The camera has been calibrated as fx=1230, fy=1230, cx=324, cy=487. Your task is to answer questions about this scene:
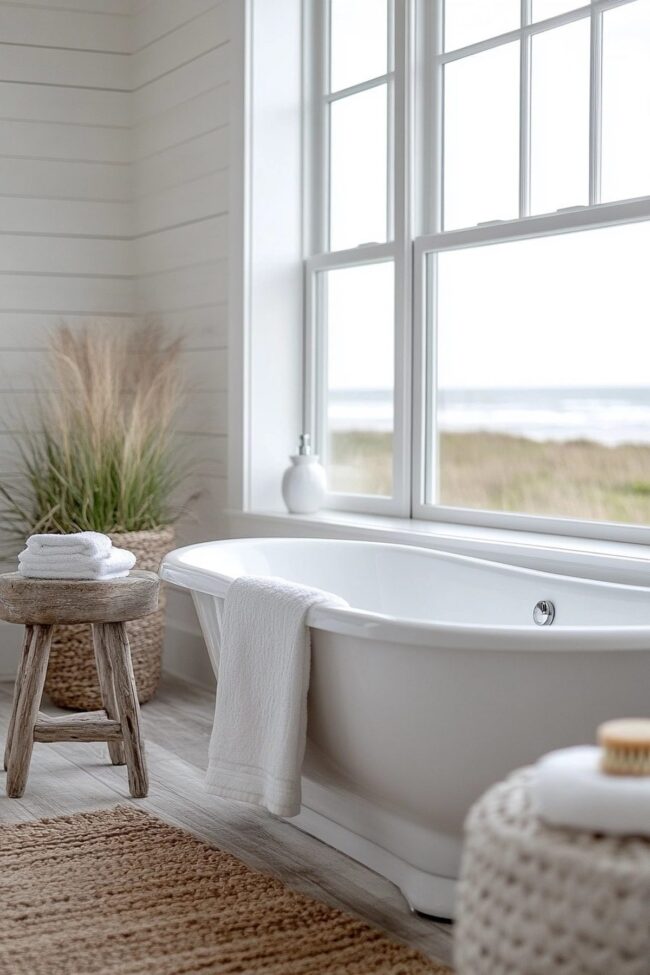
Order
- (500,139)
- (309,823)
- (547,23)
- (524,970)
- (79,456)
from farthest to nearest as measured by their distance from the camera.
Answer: (79,456) < (500,139) < (547,23) < (309,823) < (524,970)

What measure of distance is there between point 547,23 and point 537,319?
80 centimetres

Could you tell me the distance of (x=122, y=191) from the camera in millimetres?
4961

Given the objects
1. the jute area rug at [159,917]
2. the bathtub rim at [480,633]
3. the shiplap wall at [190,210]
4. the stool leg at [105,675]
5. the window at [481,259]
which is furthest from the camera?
the shiplap wall at [190,210]

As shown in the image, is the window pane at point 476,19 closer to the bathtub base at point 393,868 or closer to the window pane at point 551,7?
the window pane at point 551,7

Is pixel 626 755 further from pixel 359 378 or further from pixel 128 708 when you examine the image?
pixel 359 378

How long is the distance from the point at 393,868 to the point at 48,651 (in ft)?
3.80

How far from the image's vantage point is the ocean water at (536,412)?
3250 mm

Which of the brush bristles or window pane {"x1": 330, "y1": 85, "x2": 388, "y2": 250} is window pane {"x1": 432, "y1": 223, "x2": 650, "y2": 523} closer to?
window pane {"x1": 330, "y1": 85, "x2": 388, "y2": 250}

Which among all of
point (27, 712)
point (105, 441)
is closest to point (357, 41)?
point (105, 441)

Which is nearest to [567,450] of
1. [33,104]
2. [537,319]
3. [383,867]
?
[537,319]

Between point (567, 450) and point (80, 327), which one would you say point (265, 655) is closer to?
point (567, 450)

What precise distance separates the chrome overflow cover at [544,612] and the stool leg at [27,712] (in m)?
1.28

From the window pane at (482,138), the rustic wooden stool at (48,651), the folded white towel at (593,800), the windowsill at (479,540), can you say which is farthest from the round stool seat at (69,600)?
the folded white towel at (593,800)

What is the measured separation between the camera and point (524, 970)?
1.53 m
